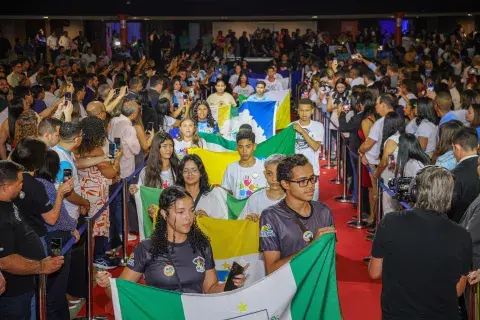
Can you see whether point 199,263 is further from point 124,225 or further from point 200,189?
point 124,225

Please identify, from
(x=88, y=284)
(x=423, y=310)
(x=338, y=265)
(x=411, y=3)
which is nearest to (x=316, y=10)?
(x=411, y=3)

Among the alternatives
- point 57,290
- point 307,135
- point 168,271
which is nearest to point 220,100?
point 307,135

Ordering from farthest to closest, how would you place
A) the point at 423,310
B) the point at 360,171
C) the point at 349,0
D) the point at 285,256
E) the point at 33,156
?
1. the point at 349,0
2. the point at 360,171
3. the point at 33,156
4. the point at 285,256
5. the point at 423,310

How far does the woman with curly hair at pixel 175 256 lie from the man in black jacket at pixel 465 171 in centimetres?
283

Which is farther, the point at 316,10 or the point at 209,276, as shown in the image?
the point at 316,10

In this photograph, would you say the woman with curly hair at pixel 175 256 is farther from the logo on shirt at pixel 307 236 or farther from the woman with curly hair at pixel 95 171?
the woman with curly hair at pixel 95 171

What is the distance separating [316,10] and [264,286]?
2838 cm

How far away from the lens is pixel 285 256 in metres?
5.98

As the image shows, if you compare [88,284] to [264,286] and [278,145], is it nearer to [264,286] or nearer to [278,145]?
[264,286]

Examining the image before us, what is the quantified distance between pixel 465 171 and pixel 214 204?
8.20ft

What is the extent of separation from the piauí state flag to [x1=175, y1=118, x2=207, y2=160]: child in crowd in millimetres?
4298

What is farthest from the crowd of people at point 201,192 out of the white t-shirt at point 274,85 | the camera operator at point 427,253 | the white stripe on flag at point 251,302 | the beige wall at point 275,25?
the beige wall at point 275,25

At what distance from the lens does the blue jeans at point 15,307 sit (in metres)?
5.91

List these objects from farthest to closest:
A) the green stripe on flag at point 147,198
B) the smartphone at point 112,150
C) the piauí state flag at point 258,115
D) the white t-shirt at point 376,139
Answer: the piauí state flag at point 258,115
the white t-shirt at point 376,139
the smartphone at point 112,150
the green stripe on flag at point 147,198
